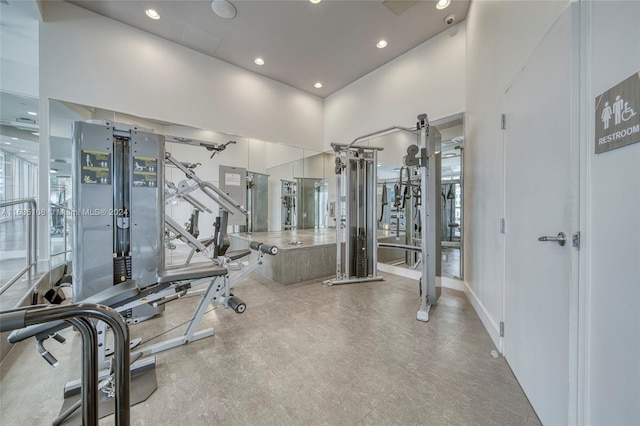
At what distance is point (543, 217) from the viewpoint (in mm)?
1507

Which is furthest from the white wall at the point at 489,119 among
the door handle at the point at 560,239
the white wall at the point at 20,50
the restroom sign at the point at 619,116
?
the white wall at the point at 20,50

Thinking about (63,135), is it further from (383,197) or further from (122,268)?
(383,197)

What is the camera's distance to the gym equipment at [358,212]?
426cm

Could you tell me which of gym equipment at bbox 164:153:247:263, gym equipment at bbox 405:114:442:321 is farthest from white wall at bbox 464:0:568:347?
gym equipment at bbox 164:153:247:263

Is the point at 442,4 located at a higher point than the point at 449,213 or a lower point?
higher

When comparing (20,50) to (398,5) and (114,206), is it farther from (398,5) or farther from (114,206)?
(398,5)

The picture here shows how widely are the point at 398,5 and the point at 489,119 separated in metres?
2.41

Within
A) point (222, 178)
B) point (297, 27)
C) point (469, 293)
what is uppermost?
point (297, 27)

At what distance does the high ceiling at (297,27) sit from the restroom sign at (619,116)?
143 inches

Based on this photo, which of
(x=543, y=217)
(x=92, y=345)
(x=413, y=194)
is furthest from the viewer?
(x=413, y=194)

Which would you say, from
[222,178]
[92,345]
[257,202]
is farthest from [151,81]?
[92,345]

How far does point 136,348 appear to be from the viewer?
87.1 inches

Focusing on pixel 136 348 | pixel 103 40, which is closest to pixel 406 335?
pixel 136 348

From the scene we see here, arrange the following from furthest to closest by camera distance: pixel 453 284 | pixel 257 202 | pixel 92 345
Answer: pixel 257 202 → pixel 453 284 → pixel 92 345
